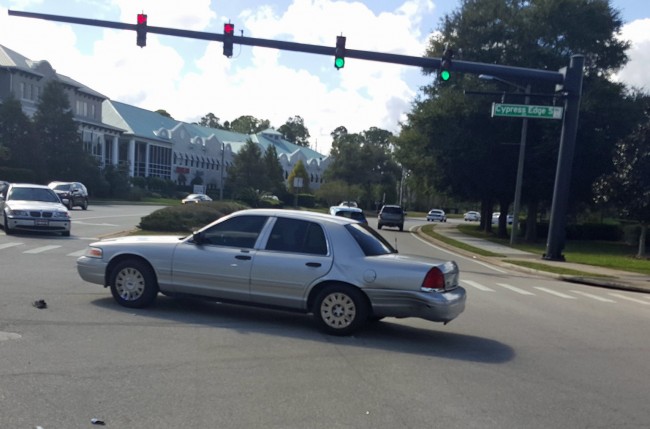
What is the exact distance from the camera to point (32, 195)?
2316 centimetres

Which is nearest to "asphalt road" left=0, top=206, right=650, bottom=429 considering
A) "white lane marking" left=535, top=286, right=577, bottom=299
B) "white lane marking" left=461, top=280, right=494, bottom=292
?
"white lane marking" left=535, top=286, right=577, bottom=299

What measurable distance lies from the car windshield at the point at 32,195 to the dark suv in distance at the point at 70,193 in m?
17.6

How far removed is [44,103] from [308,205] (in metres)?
39.5

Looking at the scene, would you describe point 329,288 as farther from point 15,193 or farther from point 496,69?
point 15,193

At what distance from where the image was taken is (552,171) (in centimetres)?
3969

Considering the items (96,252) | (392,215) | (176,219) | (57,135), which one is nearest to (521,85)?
(392,215)

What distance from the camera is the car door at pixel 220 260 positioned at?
9586 millimetres

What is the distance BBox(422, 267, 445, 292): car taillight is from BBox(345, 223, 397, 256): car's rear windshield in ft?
2.90

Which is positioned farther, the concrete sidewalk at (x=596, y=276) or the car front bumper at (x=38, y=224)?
the car front bumper at (x=38, y=224)

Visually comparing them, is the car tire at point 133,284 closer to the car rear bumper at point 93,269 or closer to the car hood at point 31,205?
the car rear bumper at point 93,269

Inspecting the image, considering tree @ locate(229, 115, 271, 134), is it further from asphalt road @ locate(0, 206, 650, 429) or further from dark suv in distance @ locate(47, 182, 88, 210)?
asphalt road @ locate(0, 206, 650, 429)

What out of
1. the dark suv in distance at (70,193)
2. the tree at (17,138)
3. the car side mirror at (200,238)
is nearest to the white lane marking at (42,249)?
the car side mirror at (200,238)

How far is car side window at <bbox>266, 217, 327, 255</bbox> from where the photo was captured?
947cm

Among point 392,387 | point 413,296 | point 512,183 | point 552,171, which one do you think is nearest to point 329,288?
point 413,296
